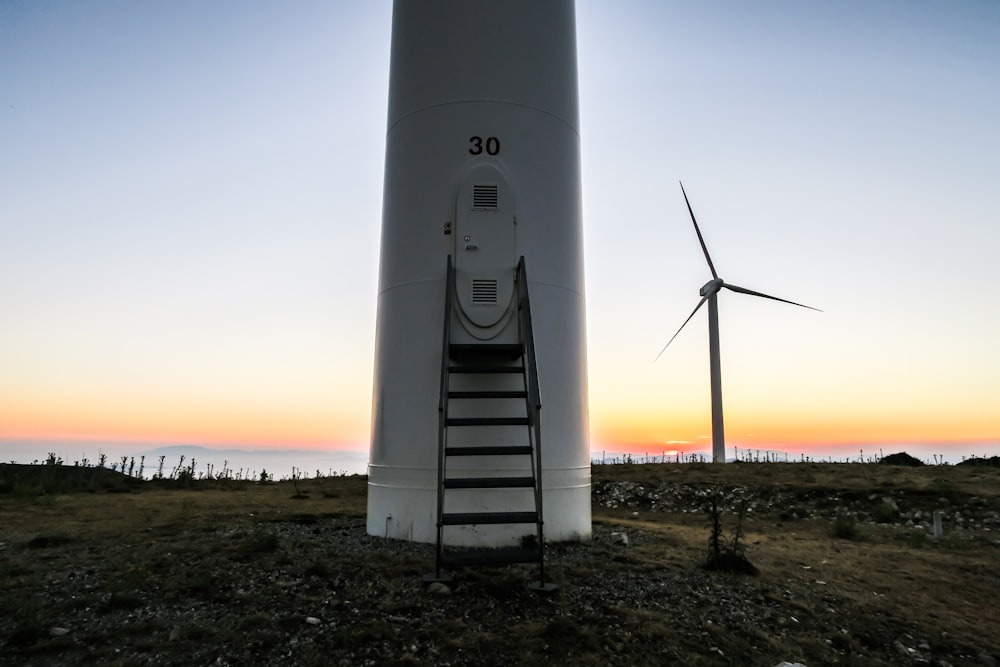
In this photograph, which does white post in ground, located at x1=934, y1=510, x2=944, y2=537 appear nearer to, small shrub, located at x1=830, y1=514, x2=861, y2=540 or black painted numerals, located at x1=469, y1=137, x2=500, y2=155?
small shrub, located at x1=830, y1=514, x2=861, y2=540

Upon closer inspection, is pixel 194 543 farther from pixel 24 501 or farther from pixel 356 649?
pixel 24 501

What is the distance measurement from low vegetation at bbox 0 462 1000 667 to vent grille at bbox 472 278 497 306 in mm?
2807

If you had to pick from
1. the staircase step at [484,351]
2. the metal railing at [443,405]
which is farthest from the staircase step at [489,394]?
the staircase step at [484,351]

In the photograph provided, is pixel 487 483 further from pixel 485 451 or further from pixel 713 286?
pixel 713 286

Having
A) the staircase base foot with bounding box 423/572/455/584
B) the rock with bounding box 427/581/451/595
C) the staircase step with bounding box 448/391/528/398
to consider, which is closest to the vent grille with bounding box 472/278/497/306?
the staircase step with bounding box 448/391/528/398

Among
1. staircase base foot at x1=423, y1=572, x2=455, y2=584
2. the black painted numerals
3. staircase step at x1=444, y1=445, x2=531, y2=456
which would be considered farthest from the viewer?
the black painted numerals

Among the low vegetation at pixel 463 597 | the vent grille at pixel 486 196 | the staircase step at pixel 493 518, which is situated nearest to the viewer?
the low vegetation at pixel 463 597

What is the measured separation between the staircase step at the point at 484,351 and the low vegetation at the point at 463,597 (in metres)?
2.14

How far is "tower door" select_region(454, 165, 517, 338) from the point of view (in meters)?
7.32

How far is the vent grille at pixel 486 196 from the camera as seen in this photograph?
24.9 feet

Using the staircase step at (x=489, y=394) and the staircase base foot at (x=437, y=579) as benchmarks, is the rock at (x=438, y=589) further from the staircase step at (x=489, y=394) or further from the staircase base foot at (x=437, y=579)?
the staircase step at (x=489, y=394)

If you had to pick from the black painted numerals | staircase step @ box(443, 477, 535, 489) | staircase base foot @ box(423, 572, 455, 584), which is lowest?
staircase base foot @ box(423, 572, 455, 584)

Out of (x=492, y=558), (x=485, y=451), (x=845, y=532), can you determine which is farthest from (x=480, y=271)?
(x=845, y=532)

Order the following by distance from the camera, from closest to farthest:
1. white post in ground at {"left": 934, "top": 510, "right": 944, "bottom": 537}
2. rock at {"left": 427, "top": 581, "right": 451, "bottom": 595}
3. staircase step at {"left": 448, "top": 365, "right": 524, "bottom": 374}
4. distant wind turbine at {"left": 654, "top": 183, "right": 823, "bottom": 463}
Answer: rock at {"left": 427, "top": 581, "right": 451, "bottom": 595}, staircase step at {"left": 448, "top": 365, "right": 524, "bottom": 374}, white post in ground at {"left": 934, "top": 510, "right": 944, "bottom": 537}, distant wind turbine at {"left": 654, "top": 183, "right": 823, "bottom": 463}
